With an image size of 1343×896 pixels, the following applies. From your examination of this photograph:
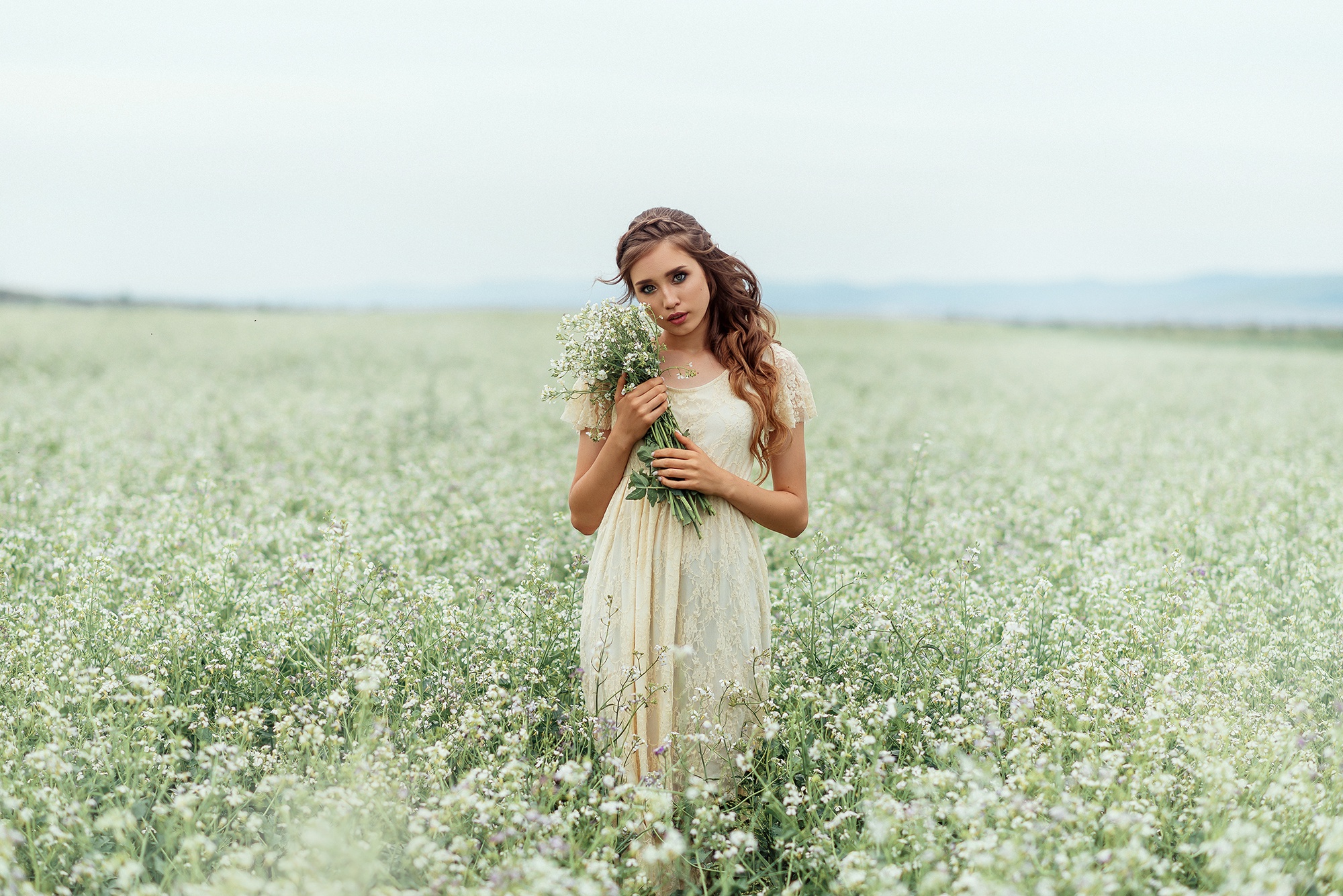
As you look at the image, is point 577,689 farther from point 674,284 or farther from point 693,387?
point 674,284

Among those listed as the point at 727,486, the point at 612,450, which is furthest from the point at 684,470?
the point at 612,450

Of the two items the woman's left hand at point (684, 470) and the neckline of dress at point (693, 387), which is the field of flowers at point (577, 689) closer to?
the woman's left hand at point (684, 470)

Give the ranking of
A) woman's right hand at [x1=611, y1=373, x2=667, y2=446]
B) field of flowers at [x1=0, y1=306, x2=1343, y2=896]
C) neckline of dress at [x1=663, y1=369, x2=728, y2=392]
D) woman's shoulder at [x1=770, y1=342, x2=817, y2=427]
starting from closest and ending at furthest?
field of flowers at [x1=0, y1=306, x2=1343, y2=896], woman's right hand at [x1=611, y1=373, x2=667, y2=446], neckline of dress at [x1=663, y1=369, x2=728, y2=392], woman's shoulder at [x1=770, y1=342, x2=817, y2=427]

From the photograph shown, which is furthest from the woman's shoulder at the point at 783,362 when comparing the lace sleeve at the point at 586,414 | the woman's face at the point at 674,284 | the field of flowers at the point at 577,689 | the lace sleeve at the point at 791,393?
the field of flowers at the point at 577,689

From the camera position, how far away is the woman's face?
12.9 ft

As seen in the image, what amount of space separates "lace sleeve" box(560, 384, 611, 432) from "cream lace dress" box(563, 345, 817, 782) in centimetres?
2

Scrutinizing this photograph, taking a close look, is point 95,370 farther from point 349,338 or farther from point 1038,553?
point 1038,553

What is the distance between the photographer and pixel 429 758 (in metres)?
3.78

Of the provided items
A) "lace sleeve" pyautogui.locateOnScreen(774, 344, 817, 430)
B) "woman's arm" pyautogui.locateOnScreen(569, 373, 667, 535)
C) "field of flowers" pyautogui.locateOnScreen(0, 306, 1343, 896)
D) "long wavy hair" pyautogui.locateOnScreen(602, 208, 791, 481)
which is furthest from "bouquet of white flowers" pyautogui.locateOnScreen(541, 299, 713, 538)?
"field of flowers" pyautogui.locateOnScreen(0, 306, 1343, 896)

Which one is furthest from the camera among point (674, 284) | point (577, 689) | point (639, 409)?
point (577, 689)

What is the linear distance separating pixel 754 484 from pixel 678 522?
36cm

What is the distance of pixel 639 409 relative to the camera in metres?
3.74

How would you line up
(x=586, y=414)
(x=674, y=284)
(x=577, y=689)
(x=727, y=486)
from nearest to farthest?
(x=727, y=486), (x=674, y=284), (x=586, y=414), (x=577, y=689)

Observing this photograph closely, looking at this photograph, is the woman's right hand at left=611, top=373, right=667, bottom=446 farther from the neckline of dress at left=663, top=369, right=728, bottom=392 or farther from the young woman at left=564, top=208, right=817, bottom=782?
the neckline of dress at left=663, top=369, right=728, bottom=392
